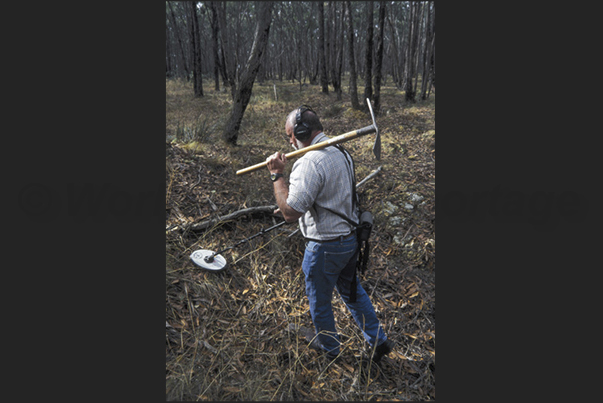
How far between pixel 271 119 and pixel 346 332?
697cm

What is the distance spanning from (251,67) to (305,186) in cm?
411

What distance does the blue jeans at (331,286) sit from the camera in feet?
8.70

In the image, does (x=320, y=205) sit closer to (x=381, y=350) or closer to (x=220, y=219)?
(x=381, y=350)

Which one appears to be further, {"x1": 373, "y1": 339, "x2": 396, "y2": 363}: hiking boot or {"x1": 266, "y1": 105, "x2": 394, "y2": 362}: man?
{"x1": 373, "y1": 339, "x2": 396, "y2": 363}: hiking boot

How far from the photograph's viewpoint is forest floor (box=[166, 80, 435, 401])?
2.66m

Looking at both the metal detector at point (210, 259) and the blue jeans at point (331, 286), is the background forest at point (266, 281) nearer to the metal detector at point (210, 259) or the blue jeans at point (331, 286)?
the metal detector at point (210, 259)

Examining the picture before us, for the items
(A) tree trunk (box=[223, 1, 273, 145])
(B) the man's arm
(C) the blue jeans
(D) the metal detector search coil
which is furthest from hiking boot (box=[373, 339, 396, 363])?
(A) tree trunk (box=[223, 1, 273, 145])

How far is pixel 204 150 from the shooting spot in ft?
19.2

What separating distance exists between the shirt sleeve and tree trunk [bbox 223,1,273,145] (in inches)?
156

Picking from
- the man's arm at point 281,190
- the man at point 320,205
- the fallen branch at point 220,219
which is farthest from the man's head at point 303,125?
the fallen branch at point 220,219

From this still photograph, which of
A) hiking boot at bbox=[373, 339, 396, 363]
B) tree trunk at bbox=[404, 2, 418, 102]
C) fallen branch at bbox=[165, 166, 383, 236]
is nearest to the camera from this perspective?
hiking boot at bbox=[373, 339, 396, 363]

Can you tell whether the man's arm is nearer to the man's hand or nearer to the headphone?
the man's hand

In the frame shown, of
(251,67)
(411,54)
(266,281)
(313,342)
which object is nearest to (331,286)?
(313,342)

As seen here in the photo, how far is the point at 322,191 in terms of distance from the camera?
2.56m
